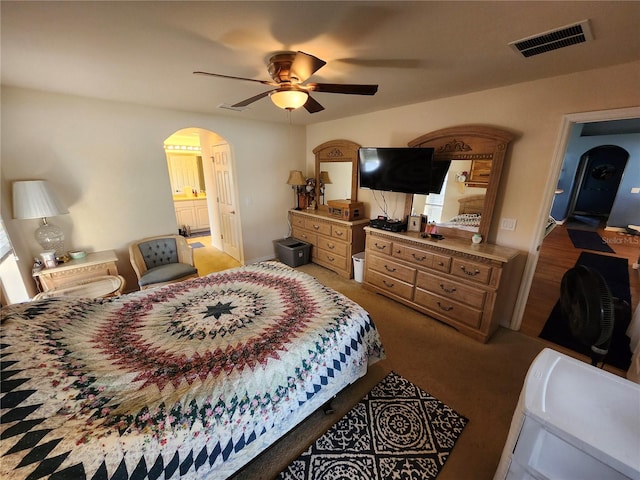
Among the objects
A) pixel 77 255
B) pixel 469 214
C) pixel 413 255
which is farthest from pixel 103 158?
pixel 469 214

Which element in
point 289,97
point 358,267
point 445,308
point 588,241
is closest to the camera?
point 289,97

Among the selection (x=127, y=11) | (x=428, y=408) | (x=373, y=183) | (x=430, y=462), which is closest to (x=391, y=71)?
(x=373, y=183)

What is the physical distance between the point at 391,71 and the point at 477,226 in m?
1.82

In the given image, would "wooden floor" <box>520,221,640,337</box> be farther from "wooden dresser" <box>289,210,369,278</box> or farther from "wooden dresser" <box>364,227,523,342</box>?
"wooden dresser" <box>289,210,369,278</box>

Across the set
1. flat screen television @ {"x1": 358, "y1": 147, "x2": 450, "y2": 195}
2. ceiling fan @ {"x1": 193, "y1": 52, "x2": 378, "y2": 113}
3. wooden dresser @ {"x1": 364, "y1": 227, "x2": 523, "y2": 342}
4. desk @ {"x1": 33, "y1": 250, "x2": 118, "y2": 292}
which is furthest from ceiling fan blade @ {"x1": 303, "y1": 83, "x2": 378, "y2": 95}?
desk @ {"x1": 33, "y1": 250, "x2": 118, "y2": 292}

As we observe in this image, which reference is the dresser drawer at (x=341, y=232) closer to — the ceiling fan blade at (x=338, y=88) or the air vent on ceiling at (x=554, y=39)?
the ceiling fan blade at (x=338, y=88)

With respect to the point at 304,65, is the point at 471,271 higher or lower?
lower

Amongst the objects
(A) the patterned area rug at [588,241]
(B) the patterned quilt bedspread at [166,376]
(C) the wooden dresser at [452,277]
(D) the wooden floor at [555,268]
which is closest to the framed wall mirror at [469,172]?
(C) the wooden dresser at [452,277]

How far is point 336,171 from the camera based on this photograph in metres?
4.25

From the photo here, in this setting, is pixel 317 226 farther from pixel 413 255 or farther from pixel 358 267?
pixel 413 255

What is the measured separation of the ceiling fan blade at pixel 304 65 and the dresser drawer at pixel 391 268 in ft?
7.27

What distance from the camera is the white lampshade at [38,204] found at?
7.61 feet

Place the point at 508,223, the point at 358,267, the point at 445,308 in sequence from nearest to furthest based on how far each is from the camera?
the point at 508,223 < the point at 445,308 < the point at 358,267

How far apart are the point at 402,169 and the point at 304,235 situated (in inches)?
82.8
